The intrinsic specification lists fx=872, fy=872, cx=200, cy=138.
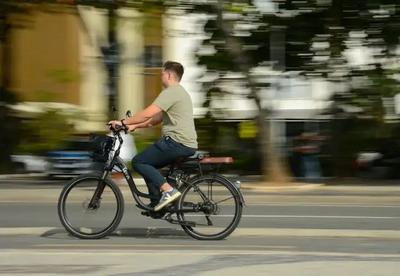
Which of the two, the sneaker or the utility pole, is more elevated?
the utility pole

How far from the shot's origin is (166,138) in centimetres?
855

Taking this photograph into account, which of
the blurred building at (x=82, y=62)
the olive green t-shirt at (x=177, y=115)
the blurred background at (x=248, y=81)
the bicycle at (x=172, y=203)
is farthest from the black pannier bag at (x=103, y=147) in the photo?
the blurred building at (x=82, y=62)

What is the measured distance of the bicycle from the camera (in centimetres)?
862

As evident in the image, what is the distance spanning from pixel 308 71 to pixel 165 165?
14380mm

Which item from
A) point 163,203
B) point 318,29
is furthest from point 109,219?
point 318,29

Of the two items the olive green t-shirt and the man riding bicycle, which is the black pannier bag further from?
the olive green t-shirt

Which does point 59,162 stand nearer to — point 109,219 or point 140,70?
point 140,70

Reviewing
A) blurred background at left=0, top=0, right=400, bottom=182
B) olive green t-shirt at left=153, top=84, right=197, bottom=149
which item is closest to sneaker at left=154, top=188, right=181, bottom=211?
olive green t-shirt at left=153, top=84, right=197, bottom=149

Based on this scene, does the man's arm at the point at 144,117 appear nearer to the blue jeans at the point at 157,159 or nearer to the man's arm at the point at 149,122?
the man's arm at the point at 149,122

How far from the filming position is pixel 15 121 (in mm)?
27156

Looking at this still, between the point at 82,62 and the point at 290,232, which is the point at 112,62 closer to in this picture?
the point at 82,62

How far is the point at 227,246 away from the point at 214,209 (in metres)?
0.50

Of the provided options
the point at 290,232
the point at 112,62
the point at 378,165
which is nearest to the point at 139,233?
the point at 290,232

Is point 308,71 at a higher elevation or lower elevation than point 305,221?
higher
